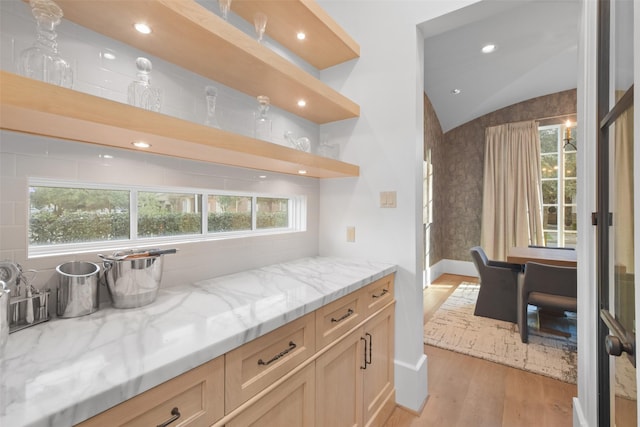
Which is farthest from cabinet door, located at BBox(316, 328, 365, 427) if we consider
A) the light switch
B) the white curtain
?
the white curtain

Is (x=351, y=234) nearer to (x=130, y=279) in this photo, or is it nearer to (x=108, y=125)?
(x=130, y=279)

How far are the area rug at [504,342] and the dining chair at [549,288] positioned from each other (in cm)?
19

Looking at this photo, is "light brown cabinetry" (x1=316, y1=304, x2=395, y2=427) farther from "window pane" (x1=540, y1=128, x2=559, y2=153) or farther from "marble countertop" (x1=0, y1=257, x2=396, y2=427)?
"window pane" (x1=540, y1=128, x2=559, y2=153)

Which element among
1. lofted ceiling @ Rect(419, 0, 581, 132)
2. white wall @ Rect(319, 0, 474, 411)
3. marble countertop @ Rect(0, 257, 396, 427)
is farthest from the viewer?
lofted ceiling @ Rect(419, 0, 581, 132)

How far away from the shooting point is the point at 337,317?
1319 millimetres

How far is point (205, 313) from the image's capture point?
1000 mm

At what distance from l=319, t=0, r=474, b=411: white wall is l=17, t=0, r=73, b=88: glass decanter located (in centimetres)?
161

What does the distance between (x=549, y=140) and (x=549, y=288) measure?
12.0ft

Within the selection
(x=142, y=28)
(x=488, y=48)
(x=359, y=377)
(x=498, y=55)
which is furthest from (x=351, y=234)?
(x=498, y=55)

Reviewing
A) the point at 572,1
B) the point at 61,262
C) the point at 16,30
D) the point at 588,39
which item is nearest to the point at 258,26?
the point at 16,30

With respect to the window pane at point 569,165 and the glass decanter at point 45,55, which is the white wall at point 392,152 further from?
the window pane at point 569,165

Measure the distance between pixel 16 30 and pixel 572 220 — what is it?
6.34m

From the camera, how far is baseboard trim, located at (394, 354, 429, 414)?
1.81 m

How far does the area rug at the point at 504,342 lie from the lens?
230 cm
